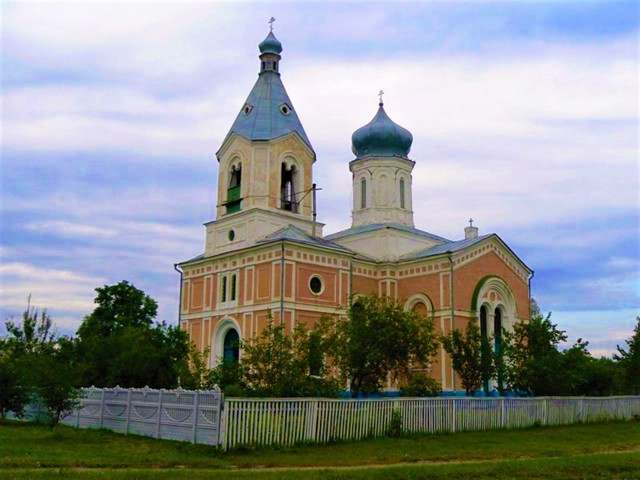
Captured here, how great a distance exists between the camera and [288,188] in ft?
108

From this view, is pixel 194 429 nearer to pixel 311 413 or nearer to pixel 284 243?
pixel 311 413

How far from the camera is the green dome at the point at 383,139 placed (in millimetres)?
36906

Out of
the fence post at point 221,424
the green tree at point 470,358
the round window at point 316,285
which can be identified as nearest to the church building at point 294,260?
the round window at point 316,285

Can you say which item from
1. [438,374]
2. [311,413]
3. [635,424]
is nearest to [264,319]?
[438,374]

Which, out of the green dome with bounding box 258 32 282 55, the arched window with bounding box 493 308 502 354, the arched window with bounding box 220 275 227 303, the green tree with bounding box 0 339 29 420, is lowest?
the green tree with bounding box 0 339 29 420

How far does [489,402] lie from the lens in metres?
21.0

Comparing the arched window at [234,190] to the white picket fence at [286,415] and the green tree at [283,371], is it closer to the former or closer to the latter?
the white picket fence at [286,415]

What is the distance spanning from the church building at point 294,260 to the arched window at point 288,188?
0.16 ft

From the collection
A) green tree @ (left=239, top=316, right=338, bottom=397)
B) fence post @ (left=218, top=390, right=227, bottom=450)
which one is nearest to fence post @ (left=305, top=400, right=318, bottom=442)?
green tree @ (left=239, top=316, right=338, bottom=397)

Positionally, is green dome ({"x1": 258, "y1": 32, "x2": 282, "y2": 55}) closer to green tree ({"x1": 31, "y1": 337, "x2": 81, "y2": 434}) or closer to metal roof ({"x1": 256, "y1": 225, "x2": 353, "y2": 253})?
metal roof ({"x1": 256, "y1": 225, "x2": 353, "y2": 253})

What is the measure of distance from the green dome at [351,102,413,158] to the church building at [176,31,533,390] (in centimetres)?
319

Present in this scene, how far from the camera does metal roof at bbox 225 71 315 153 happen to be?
3225 cm

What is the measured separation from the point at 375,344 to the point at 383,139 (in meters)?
18.8

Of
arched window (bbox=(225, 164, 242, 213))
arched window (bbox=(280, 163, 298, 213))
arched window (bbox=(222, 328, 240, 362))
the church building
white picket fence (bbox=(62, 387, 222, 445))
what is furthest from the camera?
arched window (bbox=(280, 163, 298, 213))
